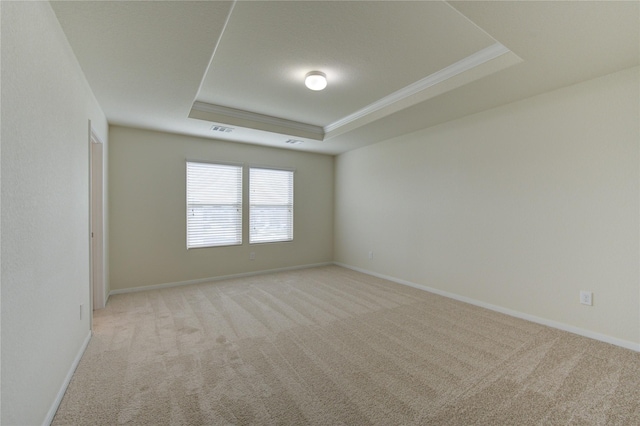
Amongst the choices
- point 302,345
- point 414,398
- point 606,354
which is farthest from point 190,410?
point 606,354

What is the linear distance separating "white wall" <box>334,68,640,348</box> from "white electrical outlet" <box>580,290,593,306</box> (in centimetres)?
3

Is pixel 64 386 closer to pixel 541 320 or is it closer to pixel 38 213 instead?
pixel 38 213

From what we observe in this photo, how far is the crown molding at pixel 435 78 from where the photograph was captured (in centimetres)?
252

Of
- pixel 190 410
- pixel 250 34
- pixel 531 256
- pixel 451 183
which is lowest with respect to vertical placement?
pixel 190 410

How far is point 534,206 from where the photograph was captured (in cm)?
316

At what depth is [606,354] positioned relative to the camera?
2.42m

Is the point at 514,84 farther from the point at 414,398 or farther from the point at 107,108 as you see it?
the point at 107,108

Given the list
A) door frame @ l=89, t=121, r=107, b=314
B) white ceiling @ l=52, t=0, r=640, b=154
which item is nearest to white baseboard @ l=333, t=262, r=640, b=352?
white ceiling @ l=52, t=0, r=640, b=154

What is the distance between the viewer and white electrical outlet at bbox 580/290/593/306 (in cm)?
276

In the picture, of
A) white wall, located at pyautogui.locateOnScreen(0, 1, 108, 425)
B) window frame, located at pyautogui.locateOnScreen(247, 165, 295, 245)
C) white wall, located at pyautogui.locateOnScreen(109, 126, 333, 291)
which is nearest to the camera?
white wall, located at pyautogui.locateOnScreen(0, 1, 108, 425)

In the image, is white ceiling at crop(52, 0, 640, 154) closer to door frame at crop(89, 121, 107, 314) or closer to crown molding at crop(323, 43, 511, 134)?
crown molding at crop(323, 43, 511, 134)

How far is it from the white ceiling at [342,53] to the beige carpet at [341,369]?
2.45 m

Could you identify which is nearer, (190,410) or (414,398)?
(190,410)

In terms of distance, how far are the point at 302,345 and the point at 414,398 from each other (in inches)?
41.6
